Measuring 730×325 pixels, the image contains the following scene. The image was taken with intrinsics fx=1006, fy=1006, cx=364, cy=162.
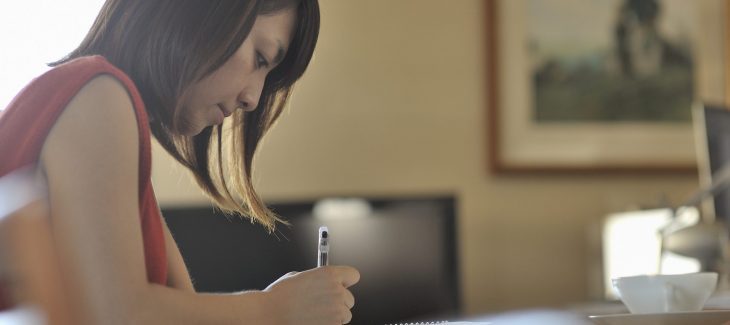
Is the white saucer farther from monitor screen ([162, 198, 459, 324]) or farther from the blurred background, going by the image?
the blurred background

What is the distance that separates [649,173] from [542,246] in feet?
1.27

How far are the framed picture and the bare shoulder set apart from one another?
84.1 inches

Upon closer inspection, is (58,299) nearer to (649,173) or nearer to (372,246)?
(372,246)

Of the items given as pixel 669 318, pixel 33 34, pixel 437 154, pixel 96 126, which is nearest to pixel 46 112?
pixel 96 126

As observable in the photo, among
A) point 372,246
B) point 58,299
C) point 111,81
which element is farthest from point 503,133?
point 58,299

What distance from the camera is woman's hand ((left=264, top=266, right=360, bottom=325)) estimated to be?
2.45 ft

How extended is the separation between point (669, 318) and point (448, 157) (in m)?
1.99

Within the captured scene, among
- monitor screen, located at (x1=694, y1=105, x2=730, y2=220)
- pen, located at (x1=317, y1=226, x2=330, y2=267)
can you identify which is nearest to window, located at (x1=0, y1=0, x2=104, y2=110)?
monitor screen, located at (x1=694, y1=105, x2=730, y2=220)

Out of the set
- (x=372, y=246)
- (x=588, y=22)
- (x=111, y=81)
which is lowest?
(x=372, y=246)

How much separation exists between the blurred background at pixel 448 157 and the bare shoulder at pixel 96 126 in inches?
71.2

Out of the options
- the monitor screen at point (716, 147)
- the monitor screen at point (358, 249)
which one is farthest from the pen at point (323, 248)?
the monitor screen at point (358, 249)

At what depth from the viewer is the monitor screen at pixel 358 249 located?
2.29 metres

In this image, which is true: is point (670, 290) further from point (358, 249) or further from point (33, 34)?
point (33, 34)

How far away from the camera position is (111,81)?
2.32 ft
